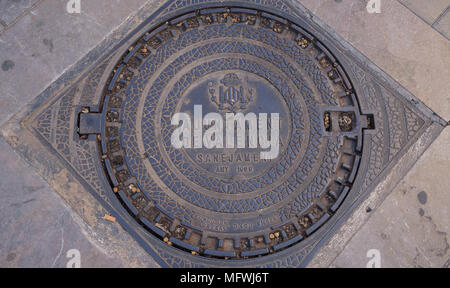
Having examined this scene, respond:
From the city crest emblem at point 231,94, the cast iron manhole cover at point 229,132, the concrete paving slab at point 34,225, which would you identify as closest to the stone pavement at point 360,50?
the concrete paving slab at point 34,225

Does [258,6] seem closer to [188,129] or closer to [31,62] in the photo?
[188,129]

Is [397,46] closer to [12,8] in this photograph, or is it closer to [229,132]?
[229,132]

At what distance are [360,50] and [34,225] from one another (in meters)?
4.06

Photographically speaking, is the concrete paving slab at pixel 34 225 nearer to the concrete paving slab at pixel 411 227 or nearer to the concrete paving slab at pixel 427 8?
the concrete paving slab at pixel 411 227

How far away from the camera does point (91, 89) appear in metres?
3.42

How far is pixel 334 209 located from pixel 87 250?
263cm

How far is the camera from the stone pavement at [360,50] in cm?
327

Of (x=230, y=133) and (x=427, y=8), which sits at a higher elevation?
(x=427, y=8)

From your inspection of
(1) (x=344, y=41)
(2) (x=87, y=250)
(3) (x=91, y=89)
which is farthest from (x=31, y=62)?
(1) (x=344, y=41)

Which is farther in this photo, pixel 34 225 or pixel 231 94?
pixel 231 94

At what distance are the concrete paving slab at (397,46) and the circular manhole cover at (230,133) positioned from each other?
40cm

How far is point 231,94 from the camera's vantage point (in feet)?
11.4

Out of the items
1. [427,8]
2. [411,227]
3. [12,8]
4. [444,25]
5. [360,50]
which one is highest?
[12,8]

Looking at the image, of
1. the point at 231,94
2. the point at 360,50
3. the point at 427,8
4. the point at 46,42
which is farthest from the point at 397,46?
the point at 46,42
